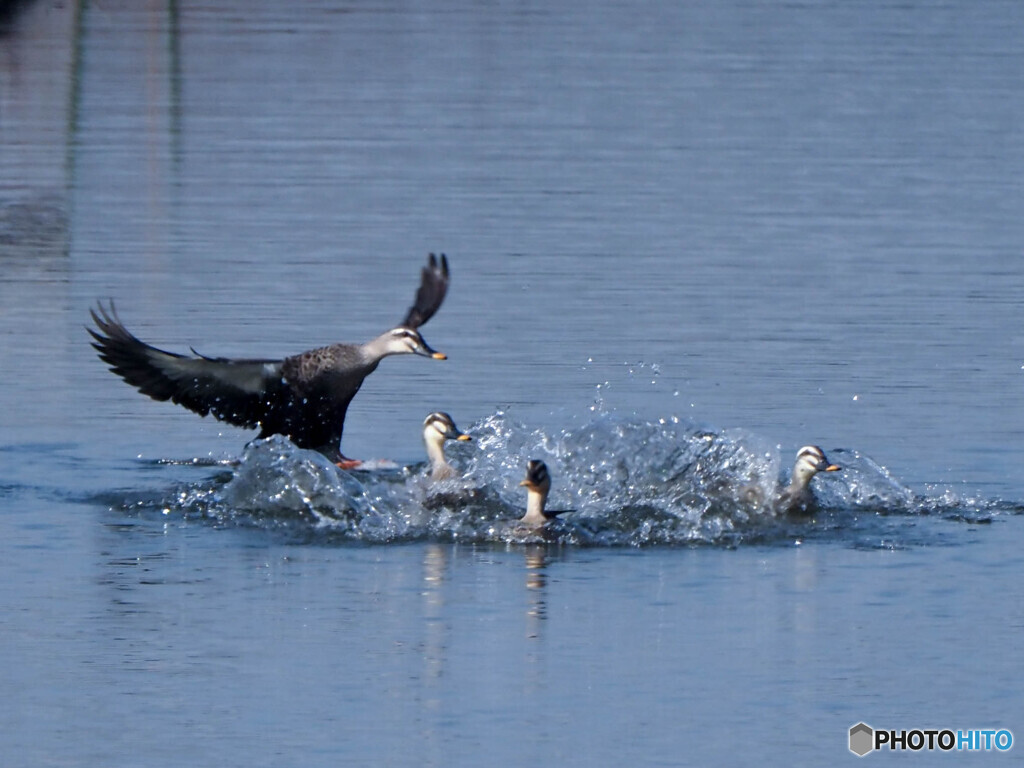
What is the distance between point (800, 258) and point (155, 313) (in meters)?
5.11

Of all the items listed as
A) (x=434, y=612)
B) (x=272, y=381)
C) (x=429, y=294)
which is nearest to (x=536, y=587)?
(x=434, y=612)

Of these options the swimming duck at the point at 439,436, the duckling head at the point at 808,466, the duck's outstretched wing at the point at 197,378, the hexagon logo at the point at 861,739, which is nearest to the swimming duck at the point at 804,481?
the duckling head at the point at 808,466

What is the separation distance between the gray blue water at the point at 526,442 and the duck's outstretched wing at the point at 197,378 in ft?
1.35

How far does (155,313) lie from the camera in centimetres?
1623

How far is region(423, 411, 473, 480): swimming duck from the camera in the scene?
12172 mm

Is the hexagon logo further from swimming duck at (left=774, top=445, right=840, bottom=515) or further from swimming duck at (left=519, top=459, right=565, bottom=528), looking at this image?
swimming duck at (left=774, top=445, right=840, bottom=515)

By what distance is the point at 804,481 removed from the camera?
11.8m

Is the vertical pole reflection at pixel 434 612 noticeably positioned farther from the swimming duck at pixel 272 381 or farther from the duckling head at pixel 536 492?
the swimming duck at pixel 272 381

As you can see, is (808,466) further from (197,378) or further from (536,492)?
(197,378)

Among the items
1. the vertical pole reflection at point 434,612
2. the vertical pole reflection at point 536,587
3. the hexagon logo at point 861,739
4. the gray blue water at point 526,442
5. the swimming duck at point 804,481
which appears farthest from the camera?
the swimming duck at point 804,481

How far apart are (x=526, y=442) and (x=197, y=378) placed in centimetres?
174

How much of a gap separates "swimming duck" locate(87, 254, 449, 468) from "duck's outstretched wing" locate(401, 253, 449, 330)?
36cm

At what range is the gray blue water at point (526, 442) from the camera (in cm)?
843

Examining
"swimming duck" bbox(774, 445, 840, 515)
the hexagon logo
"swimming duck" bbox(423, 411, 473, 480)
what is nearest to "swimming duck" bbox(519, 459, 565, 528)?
"swimming duck" bbox(423, 411, 473, 480)
